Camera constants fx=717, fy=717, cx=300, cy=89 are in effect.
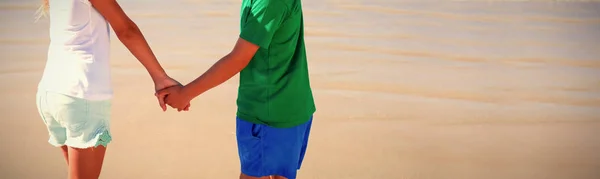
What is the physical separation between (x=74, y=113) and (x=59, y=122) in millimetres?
99

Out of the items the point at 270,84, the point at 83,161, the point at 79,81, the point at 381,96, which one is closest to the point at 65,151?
the point at 83,161

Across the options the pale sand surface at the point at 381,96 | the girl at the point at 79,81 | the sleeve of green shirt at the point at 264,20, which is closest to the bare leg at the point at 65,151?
the girl at the point at 79,81

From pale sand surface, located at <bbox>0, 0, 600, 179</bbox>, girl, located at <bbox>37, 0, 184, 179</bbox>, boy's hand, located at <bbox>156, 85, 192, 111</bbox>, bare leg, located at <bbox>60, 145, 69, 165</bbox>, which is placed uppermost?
girl, located at <bbox>37, 0, 184, 179</bbox>

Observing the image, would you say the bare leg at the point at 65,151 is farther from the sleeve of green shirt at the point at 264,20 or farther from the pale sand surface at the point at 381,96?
the pale sand surface at the point at 381,96

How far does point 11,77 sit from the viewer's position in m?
5.25

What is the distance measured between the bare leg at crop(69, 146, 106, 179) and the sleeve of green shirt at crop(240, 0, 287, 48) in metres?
0.63

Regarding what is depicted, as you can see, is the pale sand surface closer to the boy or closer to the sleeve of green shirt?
the boy

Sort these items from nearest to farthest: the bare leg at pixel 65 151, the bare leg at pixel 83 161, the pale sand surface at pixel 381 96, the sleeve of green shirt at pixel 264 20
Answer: the sleeve of green shirt at pixel 264 20
the bare leg at pixel 83 161
the bare leg at pixel 65 151
the pale sand surface at pixel 381 96

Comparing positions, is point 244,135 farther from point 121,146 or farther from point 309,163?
point 121,146

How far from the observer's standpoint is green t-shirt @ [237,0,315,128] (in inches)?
86.7

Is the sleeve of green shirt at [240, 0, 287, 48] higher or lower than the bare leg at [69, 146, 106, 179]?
higher

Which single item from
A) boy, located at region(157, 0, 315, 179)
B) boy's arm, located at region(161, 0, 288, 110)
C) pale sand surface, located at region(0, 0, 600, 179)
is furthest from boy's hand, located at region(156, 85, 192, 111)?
pale sand surface, located at region(0, 0, 600, 179)

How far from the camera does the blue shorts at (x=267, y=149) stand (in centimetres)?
237

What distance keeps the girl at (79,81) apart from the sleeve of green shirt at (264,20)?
0.46 m
